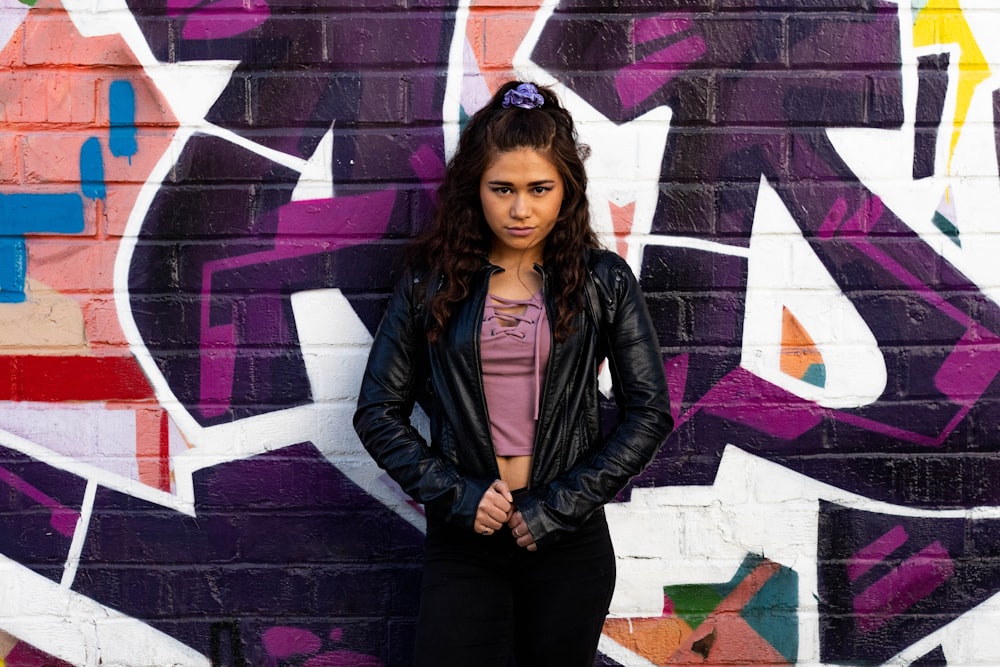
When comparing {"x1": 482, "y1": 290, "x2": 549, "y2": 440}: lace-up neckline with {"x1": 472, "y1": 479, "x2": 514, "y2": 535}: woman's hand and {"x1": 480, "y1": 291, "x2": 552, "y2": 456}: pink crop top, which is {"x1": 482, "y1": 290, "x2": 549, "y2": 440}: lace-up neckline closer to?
{"x1": 480, "y1": 291, "x2": 552, "y2": 456}: pink crop top

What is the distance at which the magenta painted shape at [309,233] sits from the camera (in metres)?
2.81

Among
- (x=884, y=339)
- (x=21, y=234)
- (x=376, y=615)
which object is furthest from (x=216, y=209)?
(x=884, y=339)

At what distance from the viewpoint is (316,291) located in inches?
112

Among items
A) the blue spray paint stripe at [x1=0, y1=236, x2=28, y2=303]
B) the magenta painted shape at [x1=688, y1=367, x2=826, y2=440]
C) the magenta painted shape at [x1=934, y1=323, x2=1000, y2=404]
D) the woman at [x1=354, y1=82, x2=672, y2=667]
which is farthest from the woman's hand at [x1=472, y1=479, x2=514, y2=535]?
the blue spray paint stripe at [x1=0, y1=236, x2=28, y2=303]

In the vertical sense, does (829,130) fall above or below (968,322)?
above

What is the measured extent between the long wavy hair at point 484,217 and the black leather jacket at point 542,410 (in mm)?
39

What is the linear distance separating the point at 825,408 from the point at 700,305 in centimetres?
50

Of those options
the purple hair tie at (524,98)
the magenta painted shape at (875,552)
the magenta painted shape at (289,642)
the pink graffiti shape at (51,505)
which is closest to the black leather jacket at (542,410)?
the purple hair tie at (524,98)

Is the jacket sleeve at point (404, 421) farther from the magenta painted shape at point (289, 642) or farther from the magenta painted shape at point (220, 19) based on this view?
the magenta painted shape at point (220, 19)

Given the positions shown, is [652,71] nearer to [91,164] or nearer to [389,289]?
[389,289]

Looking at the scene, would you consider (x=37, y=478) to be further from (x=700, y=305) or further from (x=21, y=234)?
(x=700, y=305)

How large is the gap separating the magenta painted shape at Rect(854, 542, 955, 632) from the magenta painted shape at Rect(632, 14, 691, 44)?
176cm

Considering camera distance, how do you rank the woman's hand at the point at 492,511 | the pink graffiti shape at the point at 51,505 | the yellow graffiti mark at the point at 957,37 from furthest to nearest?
the pink graffiti shape at the point at 51,505 < the yellow graffiti mark at the point at 957,37 < the woman's hand at the point at 492,511

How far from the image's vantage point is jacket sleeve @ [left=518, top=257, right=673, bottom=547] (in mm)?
2197
